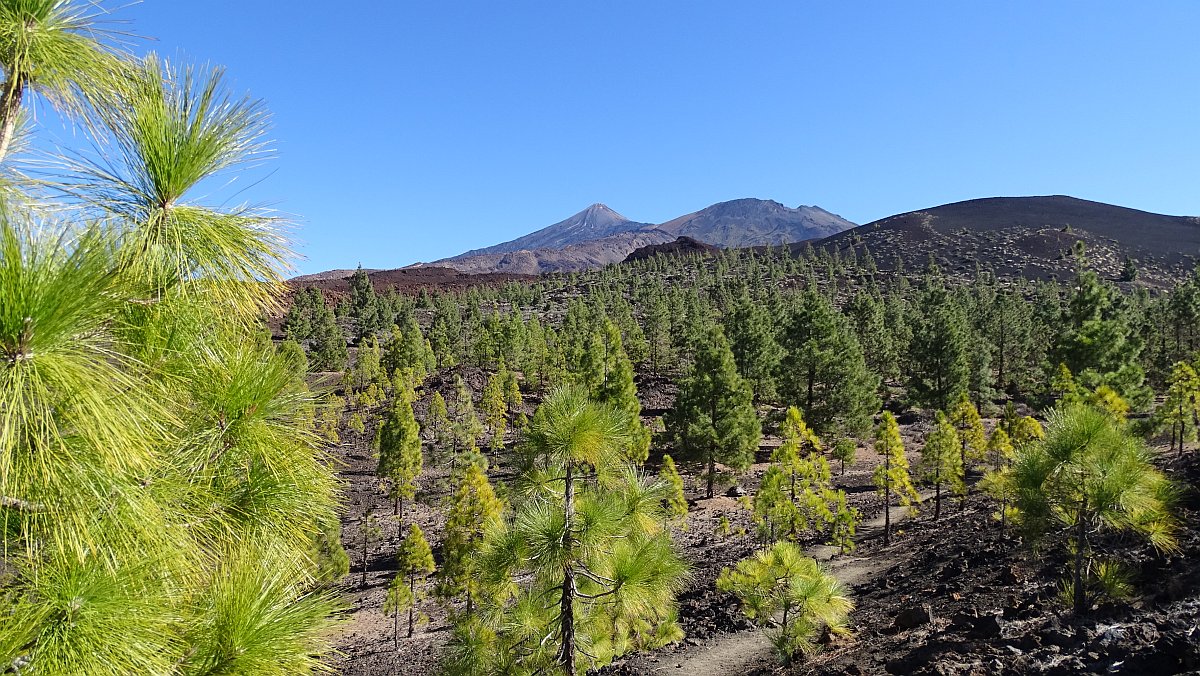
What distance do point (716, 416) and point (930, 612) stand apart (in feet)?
52.6

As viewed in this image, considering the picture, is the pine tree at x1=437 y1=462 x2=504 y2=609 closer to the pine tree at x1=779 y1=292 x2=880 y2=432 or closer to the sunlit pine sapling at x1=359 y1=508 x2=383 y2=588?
the sunlit pine sapling at x1=359 y1=508 x2=383 y2=588

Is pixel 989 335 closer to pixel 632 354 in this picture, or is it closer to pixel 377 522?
pixel 632 354

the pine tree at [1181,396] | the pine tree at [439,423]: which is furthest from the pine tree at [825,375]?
the pine tree at [439,423]

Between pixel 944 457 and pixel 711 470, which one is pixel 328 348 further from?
pixel 944 457

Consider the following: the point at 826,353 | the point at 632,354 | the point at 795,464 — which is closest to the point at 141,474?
the point at 795,464

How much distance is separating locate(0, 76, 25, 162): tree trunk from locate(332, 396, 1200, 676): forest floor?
2.30 metres

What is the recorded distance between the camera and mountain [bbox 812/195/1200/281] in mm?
116500

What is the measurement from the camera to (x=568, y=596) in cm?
571

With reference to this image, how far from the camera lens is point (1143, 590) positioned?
9.02 metres

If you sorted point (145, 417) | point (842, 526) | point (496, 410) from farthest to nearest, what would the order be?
1. point (496, 410)
2. point (842, 526)
3. point (145, 417)

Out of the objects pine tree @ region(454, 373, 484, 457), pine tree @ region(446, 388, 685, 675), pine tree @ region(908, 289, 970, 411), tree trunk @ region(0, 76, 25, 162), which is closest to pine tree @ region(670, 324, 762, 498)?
pine tree @ region(454, 373, 484, 457)

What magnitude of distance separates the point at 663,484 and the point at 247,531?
4235 mm

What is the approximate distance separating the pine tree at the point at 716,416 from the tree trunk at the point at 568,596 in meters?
20.4

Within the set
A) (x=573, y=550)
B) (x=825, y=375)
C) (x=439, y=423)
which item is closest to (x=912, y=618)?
(x=573, y=550)
